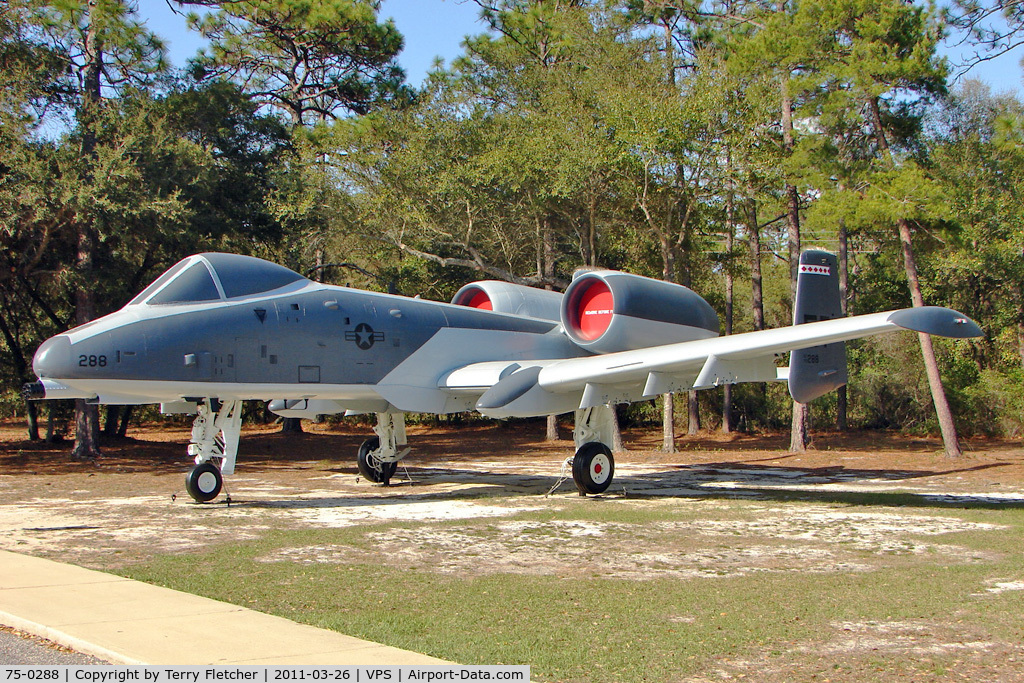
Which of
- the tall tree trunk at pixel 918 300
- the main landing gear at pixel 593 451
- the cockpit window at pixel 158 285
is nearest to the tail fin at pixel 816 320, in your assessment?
the main landing gear at pixel 593 451

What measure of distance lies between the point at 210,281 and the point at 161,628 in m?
7.90

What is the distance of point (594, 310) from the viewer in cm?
1625

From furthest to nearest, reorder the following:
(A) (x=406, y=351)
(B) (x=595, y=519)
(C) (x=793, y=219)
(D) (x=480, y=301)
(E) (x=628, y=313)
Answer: (C) (x=793, y=219), (D) (x=480, y=301), (E) (x=628, y=313), (A) (x=406, y=351), (B) (x=595, y=519)

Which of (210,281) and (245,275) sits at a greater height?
(245,275)

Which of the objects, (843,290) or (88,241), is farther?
(843,290)

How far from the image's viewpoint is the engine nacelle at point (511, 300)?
1716 centimetres

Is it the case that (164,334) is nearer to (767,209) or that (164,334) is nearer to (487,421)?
(767,209)

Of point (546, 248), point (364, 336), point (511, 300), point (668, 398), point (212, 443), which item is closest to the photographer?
point (212, 443)

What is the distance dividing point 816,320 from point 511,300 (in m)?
5.56

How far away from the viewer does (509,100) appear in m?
29.5

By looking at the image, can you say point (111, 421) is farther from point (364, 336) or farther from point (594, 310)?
point (594, 310)

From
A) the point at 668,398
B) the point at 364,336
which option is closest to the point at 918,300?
the point at 668,398

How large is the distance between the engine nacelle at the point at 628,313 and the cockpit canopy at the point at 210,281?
17.5 feet

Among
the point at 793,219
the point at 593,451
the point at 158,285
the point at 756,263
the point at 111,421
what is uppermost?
the point at 793,219
